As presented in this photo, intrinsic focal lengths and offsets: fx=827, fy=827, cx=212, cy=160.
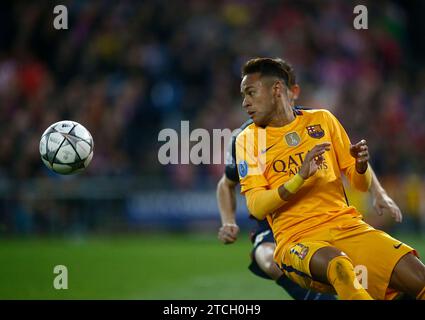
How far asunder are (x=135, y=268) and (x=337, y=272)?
6.24m

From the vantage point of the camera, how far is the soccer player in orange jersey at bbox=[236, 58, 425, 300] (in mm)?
5406

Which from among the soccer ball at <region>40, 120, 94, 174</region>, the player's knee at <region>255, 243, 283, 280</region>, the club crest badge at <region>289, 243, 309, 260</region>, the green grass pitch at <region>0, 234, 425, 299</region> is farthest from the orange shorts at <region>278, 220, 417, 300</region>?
the green grass pitch at <region>0, 234, 425, 299</region>

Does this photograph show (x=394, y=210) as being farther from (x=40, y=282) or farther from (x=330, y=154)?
(x=40, y=282)

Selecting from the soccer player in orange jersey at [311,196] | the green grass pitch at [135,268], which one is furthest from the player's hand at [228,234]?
the green grass pitch at [135,268]

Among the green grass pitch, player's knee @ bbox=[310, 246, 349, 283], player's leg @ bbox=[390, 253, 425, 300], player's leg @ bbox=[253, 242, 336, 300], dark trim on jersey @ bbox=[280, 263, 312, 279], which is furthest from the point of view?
the green grass pitch

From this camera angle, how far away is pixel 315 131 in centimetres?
595

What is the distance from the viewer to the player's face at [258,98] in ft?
19.4

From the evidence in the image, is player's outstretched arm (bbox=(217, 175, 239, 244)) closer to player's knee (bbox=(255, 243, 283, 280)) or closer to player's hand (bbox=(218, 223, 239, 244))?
player's hand (bbox=(218, 223, 239, 244))

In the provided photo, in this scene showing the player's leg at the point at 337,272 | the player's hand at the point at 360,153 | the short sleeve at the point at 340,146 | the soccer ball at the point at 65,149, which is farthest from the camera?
the soccer ball at the point at 65,149

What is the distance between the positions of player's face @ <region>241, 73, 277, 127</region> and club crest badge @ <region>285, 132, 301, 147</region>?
0.71 ft

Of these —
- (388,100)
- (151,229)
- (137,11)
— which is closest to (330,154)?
(151,229)

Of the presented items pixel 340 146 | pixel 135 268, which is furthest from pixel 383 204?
pixel 135 268

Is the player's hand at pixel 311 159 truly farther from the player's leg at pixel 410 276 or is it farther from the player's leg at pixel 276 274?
the player's leg at pixel 276 274

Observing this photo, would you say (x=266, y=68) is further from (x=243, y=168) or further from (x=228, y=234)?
(x=228, y=234)
